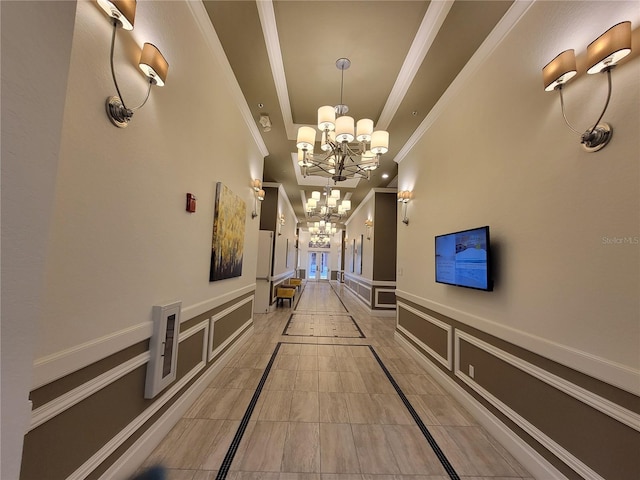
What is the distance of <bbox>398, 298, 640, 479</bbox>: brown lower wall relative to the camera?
4.57 ft

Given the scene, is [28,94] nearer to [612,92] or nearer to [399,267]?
[612,92]

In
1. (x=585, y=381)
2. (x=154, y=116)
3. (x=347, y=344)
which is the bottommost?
(x=347, y=344)

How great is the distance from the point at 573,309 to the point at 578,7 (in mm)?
Answer: 1960

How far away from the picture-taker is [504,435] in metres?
2.12

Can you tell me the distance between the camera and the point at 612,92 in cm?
150

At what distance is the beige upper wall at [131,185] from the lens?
124 centimetres

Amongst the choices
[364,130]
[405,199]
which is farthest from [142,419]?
[405,199]

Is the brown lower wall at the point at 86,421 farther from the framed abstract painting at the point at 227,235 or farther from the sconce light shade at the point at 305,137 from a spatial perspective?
the sconce light shade at the point at 305,137

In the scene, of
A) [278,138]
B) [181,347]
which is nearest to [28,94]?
[181,347]

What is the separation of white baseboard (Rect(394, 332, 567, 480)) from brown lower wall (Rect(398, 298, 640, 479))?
4 cm

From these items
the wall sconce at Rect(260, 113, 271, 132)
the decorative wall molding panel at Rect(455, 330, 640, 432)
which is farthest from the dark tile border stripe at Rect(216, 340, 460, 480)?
the wall sconce at Rect(260, 113, 271, 132)

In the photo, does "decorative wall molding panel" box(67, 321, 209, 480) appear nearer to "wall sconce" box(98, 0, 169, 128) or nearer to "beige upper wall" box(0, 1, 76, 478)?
"beige upper wall" box(0, 1, 76, 478)

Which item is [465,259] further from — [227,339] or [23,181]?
[227,339]

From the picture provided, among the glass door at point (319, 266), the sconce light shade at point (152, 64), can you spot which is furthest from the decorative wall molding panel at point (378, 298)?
the glass door at point (319, 266)
